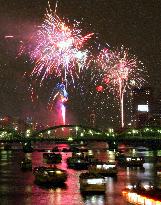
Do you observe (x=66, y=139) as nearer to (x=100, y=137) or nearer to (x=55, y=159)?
(x=100, y=137)

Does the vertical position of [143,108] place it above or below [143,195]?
above

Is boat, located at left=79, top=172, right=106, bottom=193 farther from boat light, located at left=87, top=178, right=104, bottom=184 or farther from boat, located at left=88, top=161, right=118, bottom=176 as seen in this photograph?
boat, located at left=88, top=161, right=118, bottom=176

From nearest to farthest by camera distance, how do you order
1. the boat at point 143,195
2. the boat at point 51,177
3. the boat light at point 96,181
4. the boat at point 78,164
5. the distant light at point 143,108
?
the boat at point 143,195 → the boat light at point 96,181 → the boat at point 51,177 → the boat at point 78,164 → the distant light at point 143,108

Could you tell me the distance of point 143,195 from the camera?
80.0 feet

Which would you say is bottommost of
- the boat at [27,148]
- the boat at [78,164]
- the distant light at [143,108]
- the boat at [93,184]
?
the boat at [93,184]

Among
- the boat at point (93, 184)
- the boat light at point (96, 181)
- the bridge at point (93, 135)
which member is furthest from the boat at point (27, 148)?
the boat light at point (96, 181)

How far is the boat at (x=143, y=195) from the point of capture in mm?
23359

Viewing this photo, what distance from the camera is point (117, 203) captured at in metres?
35.5

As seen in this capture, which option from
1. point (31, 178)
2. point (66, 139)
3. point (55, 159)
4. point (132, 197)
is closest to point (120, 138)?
point (66, 139)

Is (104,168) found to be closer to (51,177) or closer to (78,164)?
(51,177)

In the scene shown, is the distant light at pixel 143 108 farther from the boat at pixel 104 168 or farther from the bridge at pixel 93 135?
the boat at pixel 104 168

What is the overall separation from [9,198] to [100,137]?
95.5 m

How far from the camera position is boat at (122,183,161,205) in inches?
920

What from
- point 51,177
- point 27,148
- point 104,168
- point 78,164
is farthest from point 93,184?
point 27,148
